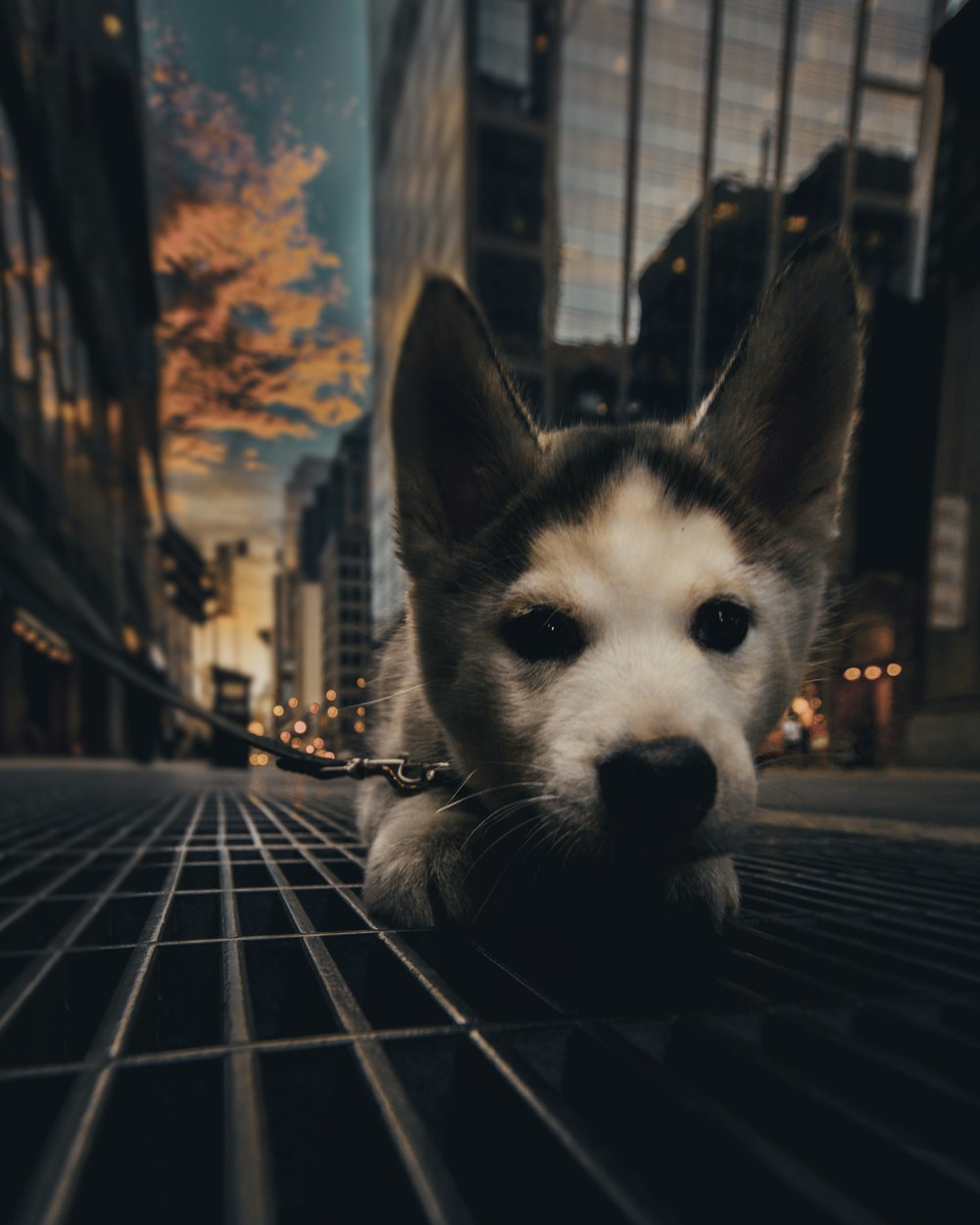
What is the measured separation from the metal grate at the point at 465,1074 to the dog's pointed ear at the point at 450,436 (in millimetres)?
927

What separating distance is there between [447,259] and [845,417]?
4637 centimetres

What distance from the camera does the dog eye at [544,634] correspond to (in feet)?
4.68

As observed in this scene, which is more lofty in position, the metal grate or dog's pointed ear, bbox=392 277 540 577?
dog's pointed ear, bbox=392 277 540 577

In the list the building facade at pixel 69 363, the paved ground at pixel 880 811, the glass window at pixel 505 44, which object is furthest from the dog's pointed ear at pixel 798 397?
the glass window at pixel 505 44

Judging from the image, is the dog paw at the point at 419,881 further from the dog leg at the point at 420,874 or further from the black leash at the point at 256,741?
the black leash at the point at 256,741

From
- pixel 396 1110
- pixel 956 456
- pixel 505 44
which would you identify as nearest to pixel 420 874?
pixel 396 1110

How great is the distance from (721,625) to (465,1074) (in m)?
1.00

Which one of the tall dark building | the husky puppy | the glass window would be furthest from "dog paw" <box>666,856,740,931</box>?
the glass window

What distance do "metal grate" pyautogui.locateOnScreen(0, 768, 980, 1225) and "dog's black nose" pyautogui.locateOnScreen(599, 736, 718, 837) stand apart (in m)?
0.25

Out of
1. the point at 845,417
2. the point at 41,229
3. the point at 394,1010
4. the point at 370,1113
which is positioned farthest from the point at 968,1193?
the point at 41,229

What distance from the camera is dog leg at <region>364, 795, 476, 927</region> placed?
1.34 metres

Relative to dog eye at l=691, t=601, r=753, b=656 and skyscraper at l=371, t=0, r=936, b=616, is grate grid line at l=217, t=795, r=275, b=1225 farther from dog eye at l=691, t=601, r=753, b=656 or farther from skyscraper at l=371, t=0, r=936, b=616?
skyscraper at l=371, t=0, r=936, b=616

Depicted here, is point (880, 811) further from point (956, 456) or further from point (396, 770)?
point (956, 456)

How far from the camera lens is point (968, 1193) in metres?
0.60
